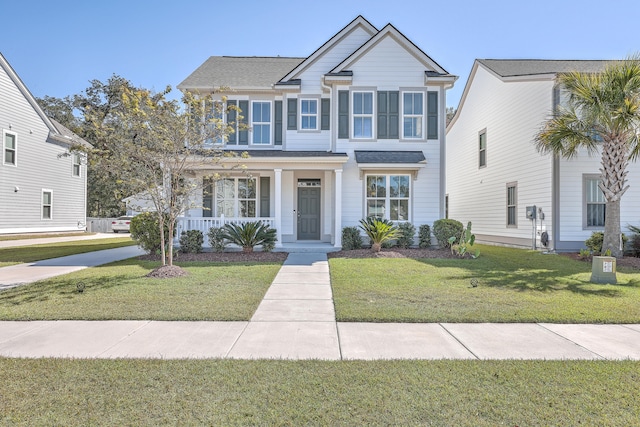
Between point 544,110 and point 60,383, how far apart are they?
49.7 ft

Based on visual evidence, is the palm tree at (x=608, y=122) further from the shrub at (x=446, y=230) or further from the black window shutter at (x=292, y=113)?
the black window shutter at (x=292, y=113)

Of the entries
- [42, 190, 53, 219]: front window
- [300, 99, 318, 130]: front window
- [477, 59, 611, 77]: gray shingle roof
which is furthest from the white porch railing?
[42, 190, 53, 219]: front window

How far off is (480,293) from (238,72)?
1327cm

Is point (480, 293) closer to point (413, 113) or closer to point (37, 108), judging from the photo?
point (413, 113)

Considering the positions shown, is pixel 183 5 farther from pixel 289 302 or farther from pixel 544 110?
pixel 544 110

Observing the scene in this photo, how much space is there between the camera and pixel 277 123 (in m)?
14.7

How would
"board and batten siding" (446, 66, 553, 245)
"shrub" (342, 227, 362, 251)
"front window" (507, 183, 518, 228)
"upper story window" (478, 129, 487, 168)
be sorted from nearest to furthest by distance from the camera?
"shrub" (342, 227, 362, 251), "board and batten siding" (446, 66, 553, 245), "front window" (507, 183, 518, 228), "upper story window" (478, 129, 487, 168)

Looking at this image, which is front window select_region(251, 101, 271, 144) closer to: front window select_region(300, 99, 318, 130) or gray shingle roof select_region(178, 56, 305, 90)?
gray shingle roof select_region(178, 56, 305, 90)

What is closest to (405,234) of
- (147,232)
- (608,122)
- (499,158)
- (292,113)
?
(292,113)

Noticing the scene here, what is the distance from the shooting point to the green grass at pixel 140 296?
528 cm

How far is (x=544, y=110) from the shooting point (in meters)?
13.1

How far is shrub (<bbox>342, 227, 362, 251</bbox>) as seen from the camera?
12883mm

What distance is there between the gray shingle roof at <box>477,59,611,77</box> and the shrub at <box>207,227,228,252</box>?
1246 cm

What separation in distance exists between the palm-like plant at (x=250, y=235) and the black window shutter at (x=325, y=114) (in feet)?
15.5
